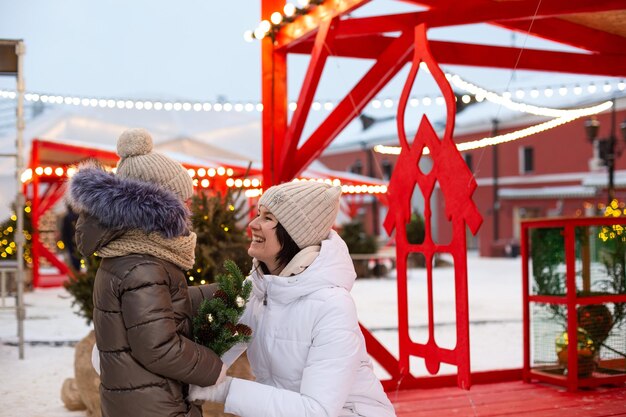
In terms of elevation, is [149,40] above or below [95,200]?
above

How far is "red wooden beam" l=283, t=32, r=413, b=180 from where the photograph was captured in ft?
18.7

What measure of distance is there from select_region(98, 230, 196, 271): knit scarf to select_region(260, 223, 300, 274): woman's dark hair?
0.33m

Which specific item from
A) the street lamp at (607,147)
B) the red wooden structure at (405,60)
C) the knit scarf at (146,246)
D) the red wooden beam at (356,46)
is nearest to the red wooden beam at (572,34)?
the red wooden structure at (405,60)

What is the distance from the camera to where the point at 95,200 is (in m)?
2.73

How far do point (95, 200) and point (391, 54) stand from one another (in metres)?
3.42

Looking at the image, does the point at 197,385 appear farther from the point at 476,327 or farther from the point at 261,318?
the point at 476,327

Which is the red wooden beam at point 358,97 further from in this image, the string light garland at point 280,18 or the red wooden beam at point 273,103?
the string light garland at point 280,18

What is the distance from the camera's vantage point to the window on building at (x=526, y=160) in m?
37.2

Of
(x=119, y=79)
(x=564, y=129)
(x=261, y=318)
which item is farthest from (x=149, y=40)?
(x=261, y=318)

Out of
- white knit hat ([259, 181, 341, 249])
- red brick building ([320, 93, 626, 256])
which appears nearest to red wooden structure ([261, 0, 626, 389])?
white knit hat ([259, 181, 341, 249])

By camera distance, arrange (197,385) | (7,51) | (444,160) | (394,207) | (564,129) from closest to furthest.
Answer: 1. (197,385)
2. (444,160)
3. (394,207)
4. (7,51)
5. (564,129)

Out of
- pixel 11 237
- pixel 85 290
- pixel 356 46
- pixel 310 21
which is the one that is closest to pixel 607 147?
pixel 11 237

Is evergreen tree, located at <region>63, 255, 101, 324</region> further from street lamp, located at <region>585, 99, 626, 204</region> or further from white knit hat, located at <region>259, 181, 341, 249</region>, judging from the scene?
street lamp, located at <region>585, 99, 626, 204</region>

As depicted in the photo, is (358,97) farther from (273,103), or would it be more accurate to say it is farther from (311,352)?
(311,352)
